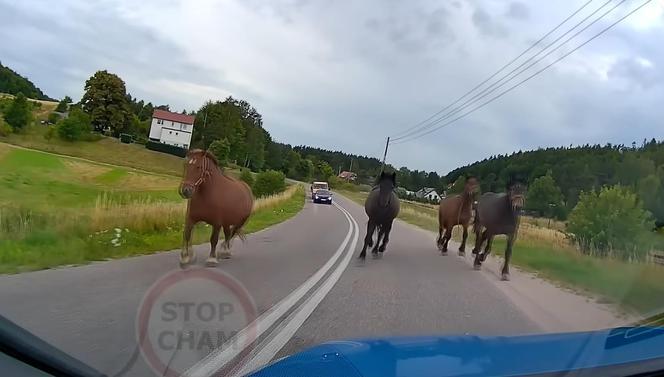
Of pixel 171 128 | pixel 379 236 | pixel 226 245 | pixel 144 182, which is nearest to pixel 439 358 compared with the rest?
pixel 226 245

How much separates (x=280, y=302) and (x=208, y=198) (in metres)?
3.20

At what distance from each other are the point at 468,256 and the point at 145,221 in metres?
7.95

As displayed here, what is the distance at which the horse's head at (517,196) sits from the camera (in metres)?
12.1

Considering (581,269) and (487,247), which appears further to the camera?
(487,247)

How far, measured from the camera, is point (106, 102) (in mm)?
13375

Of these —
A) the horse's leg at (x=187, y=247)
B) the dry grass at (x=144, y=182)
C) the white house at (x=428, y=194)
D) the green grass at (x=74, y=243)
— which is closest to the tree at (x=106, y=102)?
the dry grass at (x=144, y=182)

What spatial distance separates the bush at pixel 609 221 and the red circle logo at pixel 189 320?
10179mm

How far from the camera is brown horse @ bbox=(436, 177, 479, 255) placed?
14945mm

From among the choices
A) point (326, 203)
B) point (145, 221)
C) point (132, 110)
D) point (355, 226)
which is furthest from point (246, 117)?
point (326, 203)

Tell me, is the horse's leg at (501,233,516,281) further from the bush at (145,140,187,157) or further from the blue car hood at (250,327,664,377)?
the blue car hood at (250,327,664,377)

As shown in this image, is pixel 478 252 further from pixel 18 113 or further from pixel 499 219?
pixel 18 113

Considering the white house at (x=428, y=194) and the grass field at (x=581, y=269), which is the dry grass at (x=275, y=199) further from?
the grass field at (x=581, y=269)

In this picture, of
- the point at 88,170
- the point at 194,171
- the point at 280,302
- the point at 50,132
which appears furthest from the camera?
the point at 88,170

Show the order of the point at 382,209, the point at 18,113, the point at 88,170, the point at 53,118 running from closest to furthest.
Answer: the point at 18,113, the point at 53,118, the point at 382,209, the point at 88,170
